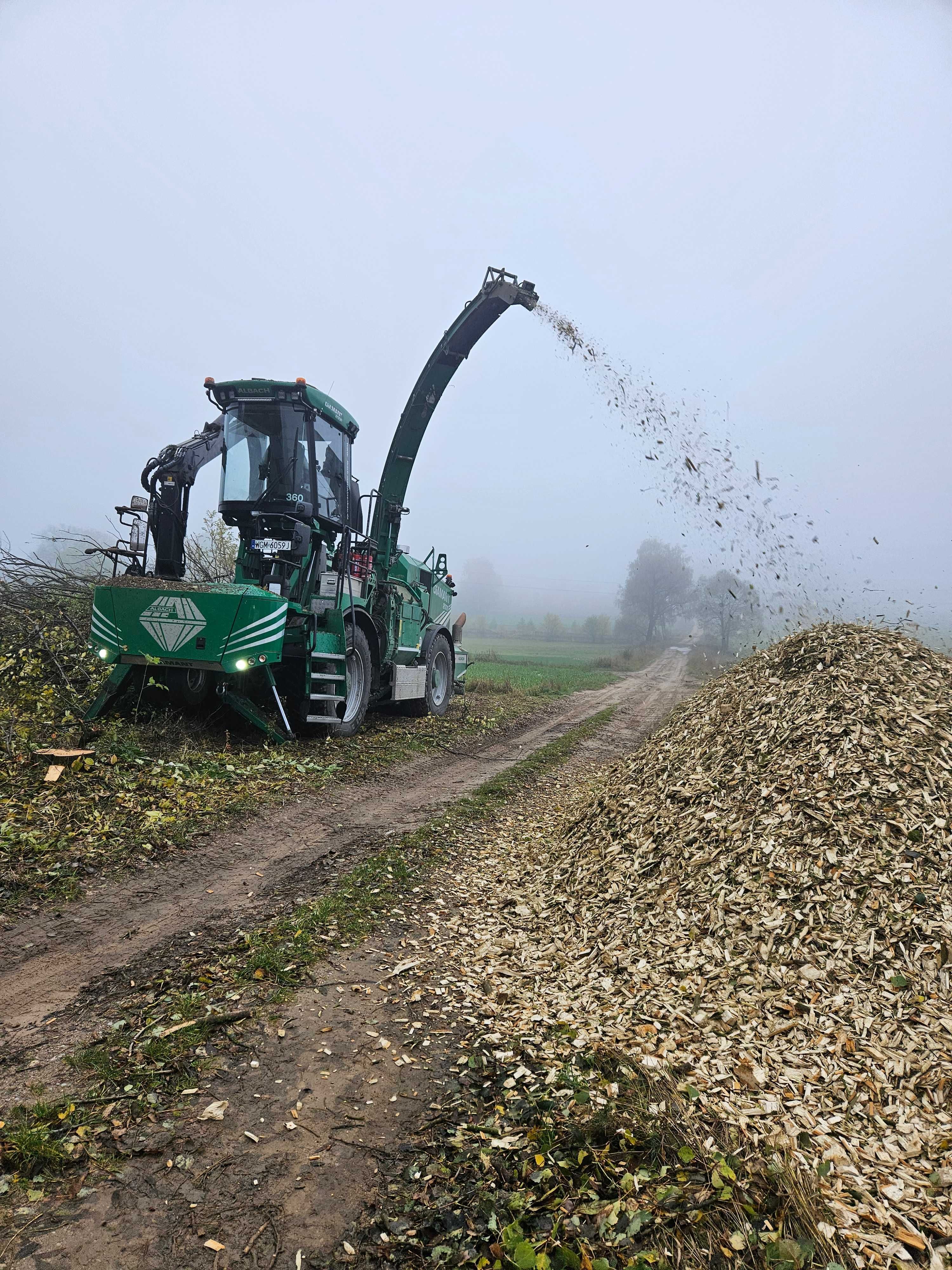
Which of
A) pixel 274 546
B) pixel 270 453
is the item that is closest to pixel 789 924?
pixel 274 546

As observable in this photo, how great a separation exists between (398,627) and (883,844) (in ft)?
29.9

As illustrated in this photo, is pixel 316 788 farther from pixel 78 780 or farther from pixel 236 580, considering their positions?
pixel 236 580

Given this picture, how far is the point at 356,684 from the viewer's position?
444 inches

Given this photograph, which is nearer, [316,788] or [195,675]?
[316,788]

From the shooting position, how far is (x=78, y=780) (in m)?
→ 6.96

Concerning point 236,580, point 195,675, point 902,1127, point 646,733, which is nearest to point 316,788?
point 195,675

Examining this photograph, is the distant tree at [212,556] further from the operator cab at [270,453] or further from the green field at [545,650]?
the green field at [545,650]

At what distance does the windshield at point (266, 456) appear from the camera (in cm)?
1025

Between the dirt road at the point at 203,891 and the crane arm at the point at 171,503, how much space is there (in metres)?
4.10

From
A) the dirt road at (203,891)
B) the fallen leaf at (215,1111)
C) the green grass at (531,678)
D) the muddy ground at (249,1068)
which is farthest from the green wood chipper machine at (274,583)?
the green grass at (531,678)

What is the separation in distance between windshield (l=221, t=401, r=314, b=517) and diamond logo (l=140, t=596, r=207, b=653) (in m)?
2.34

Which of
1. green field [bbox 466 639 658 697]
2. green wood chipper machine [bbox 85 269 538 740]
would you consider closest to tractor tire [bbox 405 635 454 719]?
green wood chipper machine [bbox 85 269 538 740]

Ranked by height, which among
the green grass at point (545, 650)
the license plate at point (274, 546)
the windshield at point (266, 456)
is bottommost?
the green grass at point (545, 650)

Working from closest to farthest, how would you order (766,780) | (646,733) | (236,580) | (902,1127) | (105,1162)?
(105,1162), (902,1127), (766,780), (236,580), (646,733)
